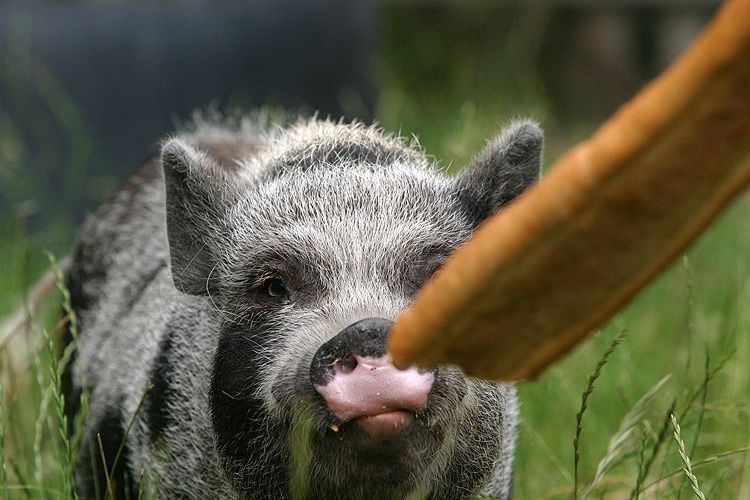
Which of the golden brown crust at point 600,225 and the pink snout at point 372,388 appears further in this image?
the pink snout at point 372,388

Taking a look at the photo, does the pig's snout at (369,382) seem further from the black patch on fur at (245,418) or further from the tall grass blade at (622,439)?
the tall grass blade at (622,439)

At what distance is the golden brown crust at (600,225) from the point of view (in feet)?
4.63

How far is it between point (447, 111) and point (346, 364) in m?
6.39

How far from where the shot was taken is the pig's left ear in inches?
108

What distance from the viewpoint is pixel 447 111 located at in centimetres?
813

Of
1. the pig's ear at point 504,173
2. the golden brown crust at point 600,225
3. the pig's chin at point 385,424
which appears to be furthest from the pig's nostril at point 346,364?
the pig's ear at point 504,173

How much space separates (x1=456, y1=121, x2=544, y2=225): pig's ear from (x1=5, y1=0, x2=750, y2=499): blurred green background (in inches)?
21.4

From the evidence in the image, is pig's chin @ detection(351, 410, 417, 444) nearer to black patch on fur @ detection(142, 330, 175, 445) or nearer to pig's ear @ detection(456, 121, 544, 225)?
pig's ear @ detection(456, 121, 544, 225)

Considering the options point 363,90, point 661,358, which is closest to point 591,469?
point 661,358

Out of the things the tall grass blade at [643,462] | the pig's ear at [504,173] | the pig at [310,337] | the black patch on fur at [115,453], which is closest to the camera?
the pig at [310,337]

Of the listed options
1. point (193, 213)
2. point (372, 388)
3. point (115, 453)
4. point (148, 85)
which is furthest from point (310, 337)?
point (148, 85)

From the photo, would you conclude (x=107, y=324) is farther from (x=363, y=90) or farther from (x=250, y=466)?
(x=363, y=90)

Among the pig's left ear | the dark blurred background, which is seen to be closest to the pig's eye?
the pig's left ear

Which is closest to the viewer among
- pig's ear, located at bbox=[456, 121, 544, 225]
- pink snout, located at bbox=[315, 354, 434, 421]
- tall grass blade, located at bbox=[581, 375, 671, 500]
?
pink snout, located at bbox=[315, 354, 434, 421]
